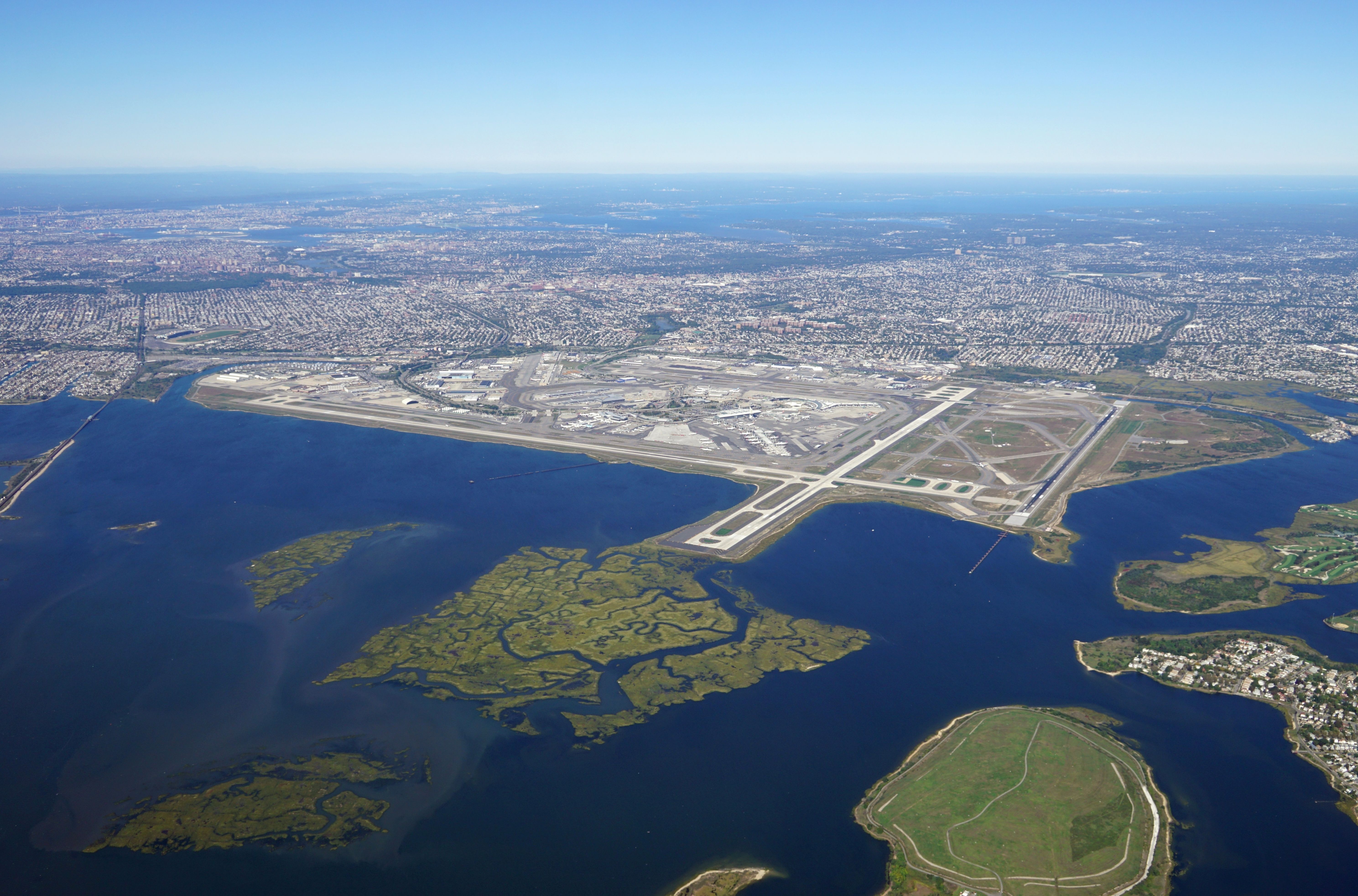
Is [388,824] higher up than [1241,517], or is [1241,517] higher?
[1241,517]

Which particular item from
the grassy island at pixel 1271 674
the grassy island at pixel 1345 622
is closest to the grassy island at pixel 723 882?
the grassy island at pixel 1271 674

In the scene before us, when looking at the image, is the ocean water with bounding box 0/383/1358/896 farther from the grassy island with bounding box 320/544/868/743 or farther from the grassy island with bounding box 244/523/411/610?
the grassy island with bounding box 320/544/868/743

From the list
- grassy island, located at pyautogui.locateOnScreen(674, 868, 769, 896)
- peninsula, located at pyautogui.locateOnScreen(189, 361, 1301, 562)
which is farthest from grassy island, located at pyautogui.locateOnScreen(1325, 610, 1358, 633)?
grassy island, located at pyautogui.locateOnScreen(674, 868, 769, 896)

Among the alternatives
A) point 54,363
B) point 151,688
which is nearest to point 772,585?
point 151,688

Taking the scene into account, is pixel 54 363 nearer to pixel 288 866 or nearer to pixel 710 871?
pixel 288 866

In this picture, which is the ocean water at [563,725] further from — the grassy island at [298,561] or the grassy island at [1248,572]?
the grassy island at [1248,572]

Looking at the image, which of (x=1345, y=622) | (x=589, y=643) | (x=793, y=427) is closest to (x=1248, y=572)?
(x=1345, y=622)
